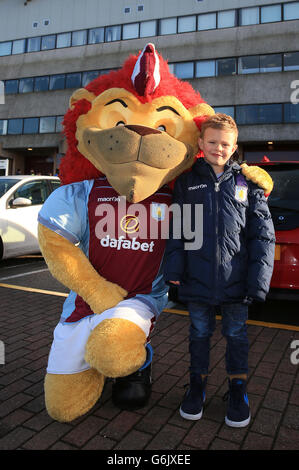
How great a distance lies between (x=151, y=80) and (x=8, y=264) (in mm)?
5853

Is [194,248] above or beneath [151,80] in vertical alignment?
beneath

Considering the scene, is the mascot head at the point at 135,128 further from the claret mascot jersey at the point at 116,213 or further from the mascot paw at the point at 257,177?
the mascot paw at the point at 257,177

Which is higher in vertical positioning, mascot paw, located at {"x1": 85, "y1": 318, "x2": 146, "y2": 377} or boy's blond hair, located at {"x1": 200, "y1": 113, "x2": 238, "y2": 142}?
boy's blond hair, located at {"x1": 200, "y1": 113, "x2": 238, "y2": 142}

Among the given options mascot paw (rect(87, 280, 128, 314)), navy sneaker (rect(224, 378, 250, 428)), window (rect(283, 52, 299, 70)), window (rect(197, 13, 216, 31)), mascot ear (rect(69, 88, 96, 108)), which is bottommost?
navy sneaker (rect(224, 378, 250, 428))

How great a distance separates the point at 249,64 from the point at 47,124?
1408 cm

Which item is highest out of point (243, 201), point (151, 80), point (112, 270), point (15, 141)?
point (15, 141)

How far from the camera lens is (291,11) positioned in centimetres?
2095

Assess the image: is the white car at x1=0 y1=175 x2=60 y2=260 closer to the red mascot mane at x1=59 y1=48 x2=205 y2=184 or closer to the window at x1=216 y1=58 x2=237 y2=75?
the red mascot mane at x1=59 y1=48 x2=205 y2=184

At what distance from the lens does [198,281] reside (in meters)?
2.34

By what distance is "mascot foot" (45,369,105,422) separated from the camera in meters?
2.23

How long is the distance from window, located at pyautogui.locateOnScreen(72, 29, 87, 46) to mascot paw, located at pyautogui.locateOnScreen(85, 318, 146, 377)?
1088 inches

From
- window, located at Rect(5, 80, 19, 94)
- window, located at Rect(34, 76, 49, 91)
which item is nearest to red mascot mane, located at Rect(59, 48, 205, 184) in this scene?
window, located at Rect(34, 76, 49, 91)
